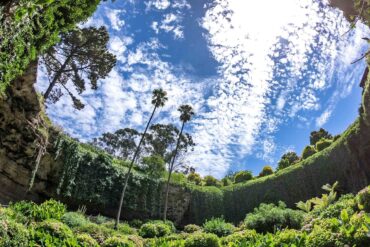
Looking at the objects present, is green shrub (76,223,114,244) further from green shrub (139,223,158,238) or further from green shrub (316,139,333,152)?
green shrub (316,139,333,152)

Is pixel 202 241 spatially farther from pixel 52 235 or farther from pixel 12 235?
pixel 12 235

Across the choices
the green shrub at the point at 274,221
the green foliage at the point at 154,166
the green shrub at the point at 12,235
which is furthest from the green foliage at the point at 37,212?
the green foliage at the point at 154,166

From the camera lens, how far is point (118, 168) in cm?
3031

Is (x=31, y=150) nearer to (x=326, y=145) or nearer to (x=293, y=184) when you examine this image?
(x=293, y=184)

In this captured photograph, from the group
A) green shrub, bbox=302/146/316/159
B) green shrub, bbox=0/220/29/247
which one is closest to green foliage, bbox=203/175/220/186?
green shrub, bbox=302/146/316/159

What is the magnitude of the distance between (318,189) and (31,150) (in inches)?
888

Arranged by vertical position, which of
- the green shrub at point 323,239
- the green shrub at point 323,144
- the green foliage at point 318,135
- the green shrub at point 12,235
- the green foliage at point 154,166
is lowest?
the green shrub at point 12,235

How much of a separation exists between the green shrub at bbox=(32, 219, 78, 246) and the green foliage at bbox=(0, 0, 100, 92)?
4915 mm

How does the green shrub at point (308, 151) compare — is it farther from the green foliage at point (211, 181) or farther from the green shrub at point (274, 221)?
the green shrub at point (274, 221)

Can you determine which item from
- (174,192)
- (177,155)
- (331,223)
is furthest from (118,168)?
(331,223)

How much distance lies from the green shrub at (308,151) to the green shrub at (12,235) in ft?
93.1

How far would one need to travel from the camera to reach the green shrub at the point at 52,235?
10.8 m

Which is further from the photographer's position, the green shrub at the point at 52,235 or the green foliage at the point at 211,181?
the green foliage at the point at 211,181

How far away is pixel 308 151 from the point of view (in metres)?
33.2
